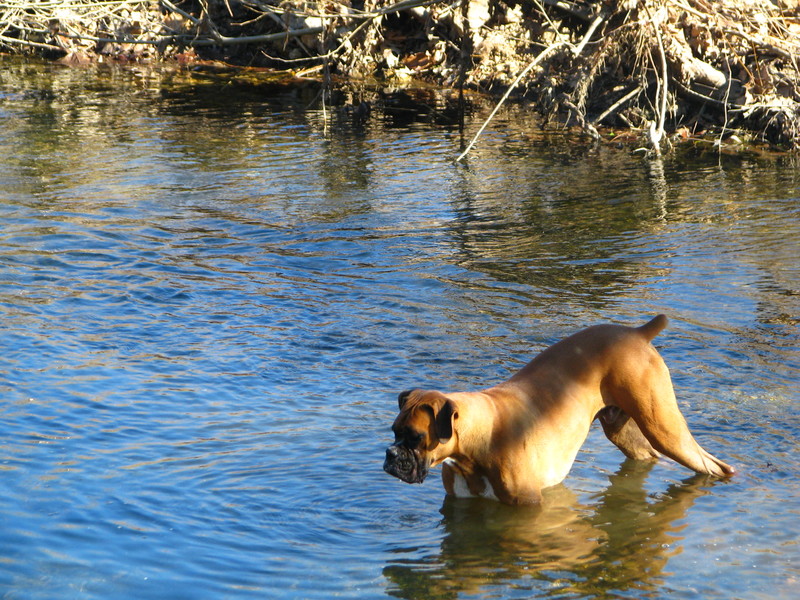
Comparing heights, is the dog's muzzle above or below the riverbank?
below

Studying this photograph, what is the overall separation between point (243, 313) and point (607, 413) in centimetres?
465

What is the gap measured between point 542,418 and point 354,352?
3.32m

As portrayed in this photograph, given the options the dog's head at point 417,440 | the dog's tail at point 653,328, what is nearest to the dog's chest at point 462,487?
the dog's head at point 417,440

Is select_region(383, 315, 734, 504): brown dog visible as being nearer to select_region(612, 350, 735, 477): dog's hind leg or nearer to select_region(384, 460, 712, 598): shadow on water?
select_region(612, 350, 735, 477): dog's hind leg

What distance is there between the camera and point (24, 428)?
284 inches

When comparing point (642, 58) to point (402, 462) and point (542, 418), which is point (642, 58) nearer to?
point (542, 418)

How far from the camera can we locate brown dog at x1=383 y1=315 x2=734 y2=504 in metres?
5.62

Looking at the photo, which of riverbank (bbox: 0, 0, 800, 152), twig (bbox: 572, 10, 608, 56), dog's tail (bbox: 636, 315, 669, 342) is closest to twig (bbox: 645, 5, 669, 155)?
riverbank (bbox: 0, 0, 800, 152)

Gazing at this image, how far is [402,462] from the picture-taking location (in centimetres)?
557

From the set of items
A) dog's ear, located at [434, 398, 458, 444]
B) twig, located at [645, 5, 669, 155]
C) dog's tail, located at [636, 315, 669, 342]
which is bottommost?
dog's ear, located at [434, 398, 458, 444]

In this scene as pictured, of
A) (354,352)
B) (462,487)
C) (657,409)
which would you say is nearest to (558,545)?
(462,487)

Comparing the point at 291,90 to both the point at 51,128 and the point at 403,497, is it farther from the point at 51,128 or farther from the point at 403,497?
the point at 403,497

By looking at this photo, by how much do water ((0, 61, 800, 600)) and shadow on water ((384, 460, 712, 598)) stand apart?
0.02 meters

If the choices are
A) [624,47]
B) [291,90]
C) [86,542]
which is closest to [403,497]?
[86,542]
